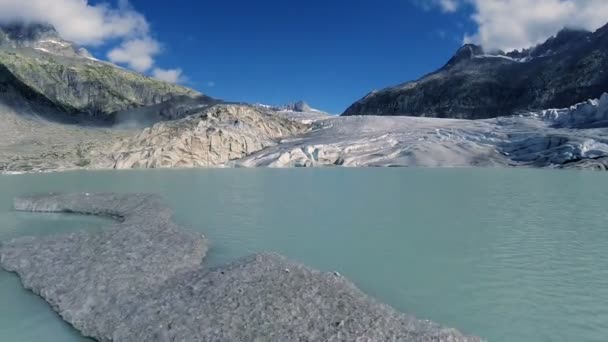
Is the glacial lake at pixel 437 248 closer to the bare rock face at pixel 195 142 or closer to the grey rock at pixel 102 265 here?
the grey rock at pixel 102 265

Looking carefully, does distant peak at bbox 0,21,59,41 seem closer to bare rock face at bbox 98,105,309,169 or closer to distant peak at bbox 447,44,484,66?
bare rock face at bbox 98,105,309,169

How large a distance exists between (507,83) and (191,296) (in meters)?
138

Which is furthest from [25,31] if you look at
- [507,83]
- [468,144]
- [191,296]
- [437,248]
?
[191,296]

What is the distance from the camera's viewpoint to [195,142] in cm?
6488

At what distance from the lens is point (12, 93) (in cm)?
10512

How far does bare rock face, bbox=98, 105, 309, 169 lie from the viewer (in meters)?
60.9

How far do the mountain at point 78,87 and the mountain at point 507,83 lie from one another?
6448 centimetres

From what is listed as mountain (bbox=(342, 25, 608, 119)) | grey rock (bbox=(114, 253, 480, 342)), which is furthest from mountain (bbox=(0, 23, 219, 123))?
grey rock (bbox=(114, 253, 480, 342))

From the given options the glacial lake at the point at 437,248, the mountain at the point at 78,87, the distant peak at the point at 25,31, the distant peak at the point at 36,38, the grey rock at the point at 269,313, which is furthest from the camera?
the distant peak at the point at 25,31

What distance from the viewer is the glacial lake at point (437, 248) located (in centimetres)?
732

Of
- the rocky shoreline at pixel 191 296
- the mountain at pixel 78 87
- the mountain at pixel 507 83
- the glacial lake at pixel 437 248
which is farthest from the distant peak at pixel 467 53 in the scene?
the rocky shoreline at pixel 191 296

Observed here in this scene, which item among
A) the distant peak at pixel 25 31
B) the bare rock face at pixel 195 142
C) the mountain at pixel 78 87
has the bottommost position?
the bare rock face at pixel 195 142

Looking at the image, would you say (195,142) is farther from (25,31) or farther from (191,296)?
(25,31)

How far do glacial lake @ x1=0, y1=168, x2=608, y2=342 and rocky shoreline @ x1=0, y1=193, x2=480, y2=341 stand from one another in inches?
20.3
